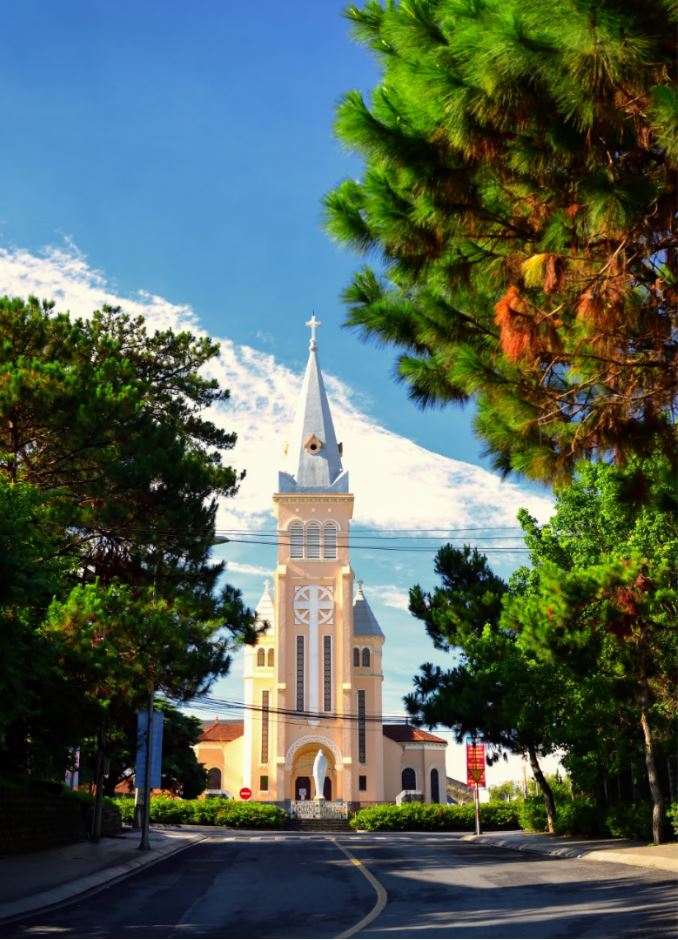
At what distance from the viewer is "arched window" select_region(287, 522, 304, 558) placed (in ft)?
220

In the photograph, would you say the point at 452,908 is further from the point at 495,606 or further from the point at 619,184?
the point at 495,606

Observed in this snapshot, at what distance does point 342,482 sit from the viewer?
67.7 metres

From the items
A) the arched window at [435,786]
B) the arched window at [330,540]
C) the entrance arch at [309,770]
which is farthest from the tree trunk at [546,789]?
the arched window at [435,786]

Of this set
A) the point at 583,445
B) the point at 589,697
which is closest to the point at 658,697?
the point at 589,697

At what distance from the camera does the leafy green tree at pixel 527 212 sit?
6809 millimetres

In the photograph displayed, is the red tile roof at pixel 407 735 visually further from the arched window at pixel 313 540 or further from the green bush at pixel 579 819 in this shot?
the green bush at pixel 579 819

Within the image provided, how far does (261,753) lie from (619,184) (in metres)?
60.8

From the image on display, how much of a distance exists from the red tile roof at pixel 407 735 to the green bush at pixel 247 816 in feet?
90.3

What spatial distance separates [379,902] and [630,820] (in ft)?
53.8

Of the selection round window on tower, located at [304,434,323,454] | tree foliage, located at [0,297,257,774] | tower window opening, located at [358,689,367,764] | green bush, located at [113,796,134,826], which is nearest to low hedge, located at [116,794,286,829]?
green bush, located at [113,796,134,826]

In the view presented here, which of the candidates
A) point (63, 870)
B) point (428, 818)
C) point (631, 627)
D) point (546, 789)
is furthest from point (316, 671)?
point (63, 870)

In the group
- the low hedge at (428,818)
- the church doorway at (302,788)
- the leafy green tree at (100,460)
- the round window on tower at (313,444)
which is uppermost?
the round window on tower at (313,444)

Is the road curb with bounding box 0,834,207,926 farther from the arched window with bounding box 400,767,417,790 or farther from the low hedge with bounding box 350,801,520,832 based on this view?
the arched window with bounding box 400,767,417,790

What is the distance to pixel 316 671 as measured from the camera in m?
63.9
